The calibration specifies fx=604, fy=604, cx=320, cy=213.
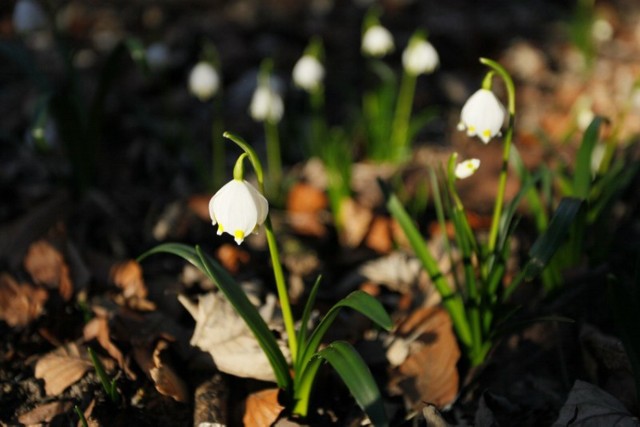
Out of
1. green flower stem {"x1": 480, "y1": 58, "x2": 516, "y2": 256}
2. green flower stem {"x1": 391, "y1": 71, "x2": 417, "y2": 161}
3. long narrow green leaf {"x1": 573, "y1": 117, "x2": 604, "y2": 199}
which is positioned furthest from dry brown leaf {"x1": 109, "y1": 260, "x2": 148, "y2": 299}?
green flower stem {"x1": 391, "y1": 71, "x2": 417, "y2": 161}

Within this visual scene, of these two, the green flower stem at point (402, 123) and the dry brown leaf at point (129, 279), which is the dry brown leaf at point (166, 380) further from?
the green flower stem at point (402, 123)

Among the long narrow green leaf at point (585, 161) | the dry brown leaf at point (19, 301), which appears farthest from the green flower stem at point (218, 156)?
the long narrow green leaf at point (585, 161)

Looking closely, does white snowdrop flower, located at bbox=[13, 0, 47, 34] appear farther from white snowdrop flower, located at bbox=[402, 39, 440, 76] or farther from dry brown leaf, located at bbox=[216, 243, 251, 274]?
white snowdrop flower, located at bbox=[402, 39, 440, 76]

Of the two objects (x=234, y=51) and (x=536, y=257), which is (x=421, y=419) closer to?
(x=536, y=257)

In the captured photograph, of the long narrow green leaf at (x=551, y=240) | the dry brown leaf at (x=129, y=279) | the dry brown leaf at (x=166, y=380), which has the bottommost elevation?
the dry brown leaf at (x=166, y=380)

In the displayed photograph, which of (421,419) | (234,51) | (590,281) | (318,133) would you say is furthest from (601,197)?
(234,51)

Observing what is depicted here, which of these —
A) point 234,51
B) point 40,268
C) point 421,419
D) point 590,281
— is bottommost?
point 421,419
